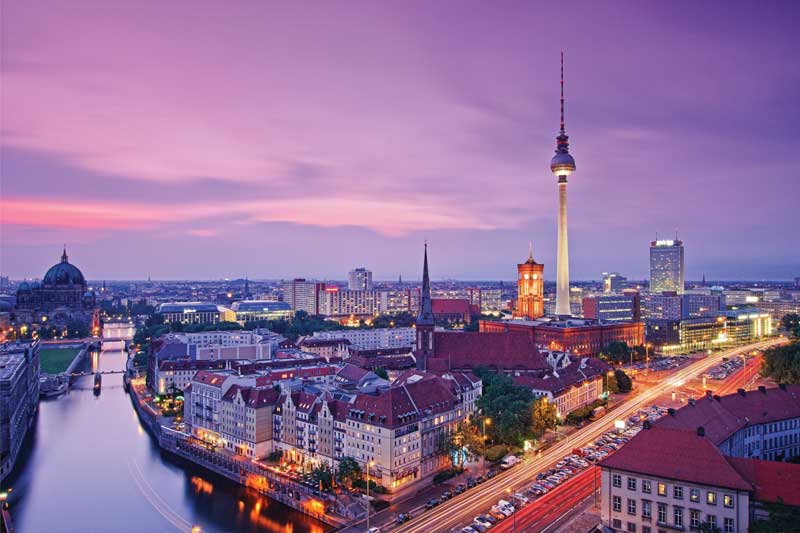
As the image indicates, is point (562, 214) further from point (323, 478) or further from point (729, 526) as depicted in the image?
point (729, 526)

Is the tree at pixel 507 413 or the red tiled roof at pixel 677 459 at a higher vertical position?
the red tiled roof at pixel 677 459

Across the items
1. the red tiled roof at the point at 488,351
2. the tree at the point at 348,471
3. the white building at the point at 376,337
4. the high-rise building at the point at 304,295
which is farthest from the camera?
the high-rise building at the point at 304,295

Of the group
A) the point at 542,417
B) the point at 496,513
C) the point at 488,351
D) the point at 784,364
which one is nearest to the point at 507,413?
the point at 542,417

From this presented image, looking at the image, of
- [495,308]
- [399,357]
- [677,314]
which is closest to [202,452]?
[399,357]

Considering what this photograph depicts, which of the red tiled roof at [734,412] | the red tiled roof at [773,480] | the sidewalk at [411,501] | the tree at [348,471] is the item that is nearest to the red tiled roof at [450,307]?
the sidewalk at [411,501]

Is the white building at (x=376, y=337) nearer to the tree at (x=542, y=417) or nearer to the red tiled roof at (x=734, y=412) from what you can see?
the tree at (x=542, y=417)

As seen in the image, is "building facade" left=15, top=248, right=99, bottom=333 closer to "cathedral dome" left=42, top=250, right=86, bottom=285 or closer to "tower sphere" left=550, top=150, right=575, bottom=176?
"cathedral dome" left=42, top=250, right=86, bottom=285
